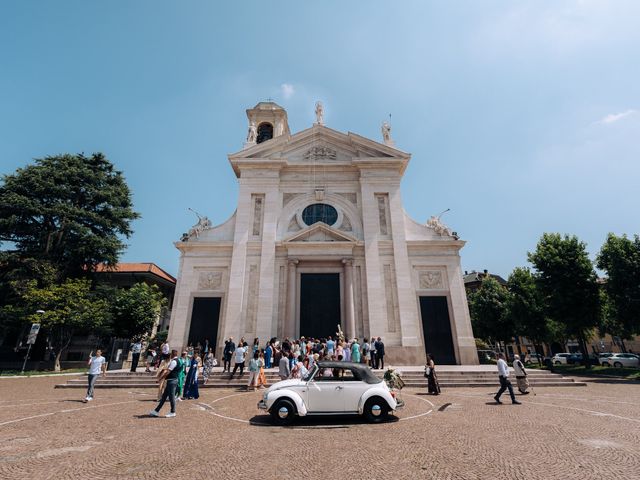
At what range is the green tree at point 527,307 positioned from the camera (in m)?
30.3

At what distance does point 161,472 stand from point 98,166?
106 ft

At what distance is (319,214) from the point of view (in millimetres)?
23641

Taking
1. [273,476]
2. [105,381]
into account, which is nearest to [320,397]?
[273,476]

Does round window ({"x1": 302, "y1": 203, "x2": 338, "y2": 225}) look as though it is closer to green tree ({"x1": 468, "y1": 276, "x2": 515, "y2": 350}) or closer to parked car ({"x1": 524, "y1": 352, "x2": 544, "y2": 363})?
green tree ({"x1": 468, "y1": 276, "x2": 515, "y2": 350})

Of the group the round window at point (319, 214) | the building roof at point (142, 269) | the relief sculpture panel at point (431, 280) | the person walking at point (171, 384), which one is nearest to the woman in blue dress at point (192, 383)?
the person walking at point (171, 384)

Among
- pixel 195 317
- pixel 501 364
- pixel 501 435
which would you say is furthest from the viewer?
pixel 195 317

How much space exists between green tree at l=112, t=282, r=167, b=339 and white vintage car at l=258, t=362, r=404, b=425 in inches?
998

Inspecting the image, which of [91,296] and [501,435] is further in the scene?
[91,296]

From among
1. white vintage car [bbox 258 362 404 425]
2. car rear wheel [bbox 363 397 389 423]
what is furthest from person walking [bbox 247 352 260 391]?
car rear wheel [bbox 363 397 389 423]

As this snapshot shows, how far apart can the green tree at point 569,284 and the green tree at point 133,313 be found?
33622 mm

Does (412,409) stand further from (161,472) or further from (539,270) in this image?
(539,270)

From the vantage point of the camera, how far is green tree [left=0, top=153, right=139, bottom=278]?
80.2ft

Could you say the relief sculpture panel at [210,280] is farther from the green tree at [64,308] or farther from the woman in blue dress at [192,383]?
the woman in blue dress at [192,383]

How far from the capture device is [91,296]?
81.1ft
